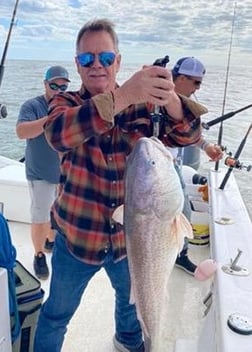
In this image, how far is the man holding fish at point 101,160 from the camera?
78 cm

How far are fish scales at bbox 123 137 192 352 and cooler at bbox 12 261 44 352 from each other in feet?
2.49

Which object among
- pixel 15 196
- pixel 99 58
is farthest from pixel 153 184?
pixel 15 196

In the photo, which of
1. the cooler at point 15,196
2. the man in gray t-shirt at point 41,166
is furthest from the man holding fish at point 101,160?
the cooler at point 15,196

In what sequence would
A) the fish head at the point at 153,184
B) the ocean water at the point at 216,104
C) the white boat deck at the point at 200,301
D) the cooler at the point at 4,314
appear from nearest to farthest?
the fish head at the point at 153,184
the white boat deck at the point at 200,301
the cooler at the point at 4,314
the ocean water at the point at 216,104

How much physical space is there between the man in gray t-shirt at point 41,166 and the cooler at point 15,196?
70cm

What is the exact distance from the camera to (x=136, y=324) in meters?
1.64

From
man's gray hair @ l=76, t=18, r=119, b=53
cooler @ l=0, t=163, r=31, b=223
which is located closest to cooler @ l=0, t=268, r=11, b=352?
man's gray hair @ l=76, t=18, r=119, b=53

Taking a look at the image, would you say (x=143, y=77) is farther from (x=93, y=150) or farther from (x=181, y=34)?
(x=181, y=34)

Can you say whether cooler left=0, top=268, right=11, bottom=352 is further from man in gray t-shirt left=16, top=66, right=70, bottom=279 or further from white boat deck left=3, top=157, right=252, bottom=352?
man in gray t-shirt left=16, top=66, right=70, bottom=279

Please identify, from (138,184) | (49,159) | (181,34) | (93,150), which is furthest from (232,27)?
(138,184)

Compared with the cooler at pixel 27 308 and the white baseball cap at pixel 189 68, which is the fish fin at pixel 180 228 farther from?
the white baseball cap at pixel 189 68

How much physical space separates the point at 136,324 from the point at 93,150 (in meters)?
0.79

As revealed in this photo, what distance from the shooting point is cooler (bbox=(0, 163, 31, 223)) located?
3115 mm

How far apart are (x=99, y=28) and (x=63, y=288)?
0.81 meters
